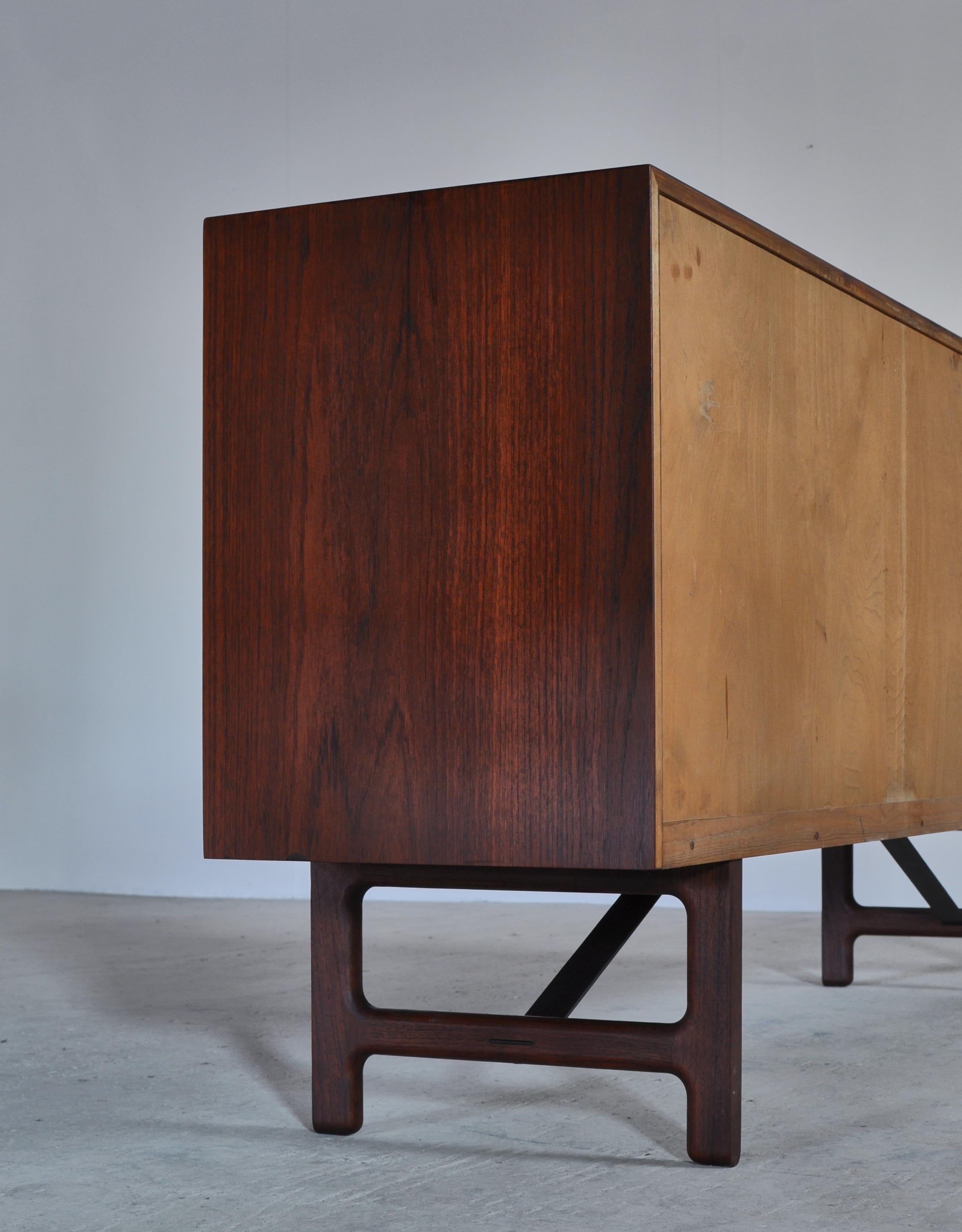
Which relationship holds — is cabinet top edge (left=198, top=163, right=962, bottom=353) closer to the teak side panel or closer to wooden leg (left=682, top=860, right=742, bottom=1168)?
the teak side panel

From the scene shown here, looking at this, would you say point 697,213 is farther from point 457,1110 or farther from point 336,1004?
point 457,1110

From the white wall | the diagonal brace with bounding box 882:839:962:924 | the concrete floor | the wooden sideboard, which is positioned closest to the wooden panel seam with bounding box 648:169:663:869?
the wooden sideboard

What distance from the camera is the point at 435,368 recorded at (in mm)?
1777

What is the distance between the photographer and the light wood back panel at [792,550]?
1.71m

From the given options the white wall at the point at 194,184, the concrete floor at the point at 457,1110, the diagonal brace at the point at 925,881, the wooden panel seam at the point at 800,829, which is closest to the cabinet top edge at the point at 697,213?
the wooden panel seam at the point at 800,829

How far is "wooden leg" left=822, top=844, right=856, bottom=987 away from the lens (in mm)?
3264

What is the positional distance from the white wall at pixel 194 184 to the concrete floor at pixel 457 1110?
172cm

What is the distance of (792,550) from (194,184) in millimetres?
4232

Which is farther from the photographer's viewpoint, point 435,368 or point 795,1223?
point 435,368

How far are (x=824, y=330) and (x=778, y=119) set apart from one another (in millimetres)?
3180

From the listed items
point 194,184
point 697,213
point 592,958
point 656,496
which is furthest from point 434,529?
point 194,184

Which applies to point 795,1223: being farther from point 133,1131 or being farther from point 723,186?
point 723,186

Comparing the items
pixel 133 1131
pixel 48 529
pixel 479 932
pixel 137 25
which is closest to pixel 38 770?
pixel 48 529

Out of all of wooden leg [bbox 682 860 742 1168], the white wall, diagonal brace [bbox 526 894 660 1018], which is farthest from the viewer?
the white wall
